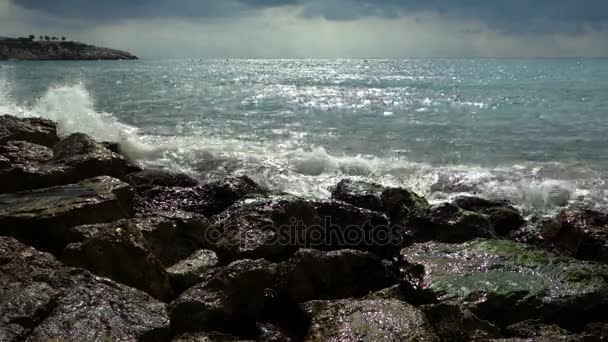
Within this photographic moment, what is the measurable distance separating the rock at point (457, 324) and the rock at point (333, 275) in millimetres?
1021

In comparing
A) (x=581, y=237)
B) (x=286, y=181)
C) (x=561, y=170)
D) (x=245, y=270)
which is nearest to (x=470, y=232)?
(x=581, y=237)

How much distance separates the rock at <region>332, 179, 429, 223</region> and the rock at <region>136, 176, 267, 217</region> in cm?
141

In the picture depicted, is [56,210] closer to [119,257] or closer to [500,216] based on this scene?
[119,257]

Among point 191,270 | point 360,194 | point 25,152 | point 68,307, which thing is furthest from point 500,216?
point 25,152

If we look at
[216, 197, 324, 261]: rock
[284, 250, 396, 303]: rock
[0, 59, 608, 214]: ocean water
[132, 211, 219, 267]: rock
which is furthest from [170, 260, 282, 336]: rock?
[0, 59, 608, 214]: ocean water

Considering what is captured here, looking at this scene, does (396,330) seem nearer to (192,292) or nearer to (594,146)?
(192,292)

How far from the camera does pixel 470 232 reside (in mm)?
7242

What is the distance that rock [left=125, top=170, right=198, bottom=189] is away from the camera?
917 cm

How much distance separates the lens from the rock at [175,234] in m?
5.93

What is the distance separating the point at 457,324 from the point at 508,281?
1.13m

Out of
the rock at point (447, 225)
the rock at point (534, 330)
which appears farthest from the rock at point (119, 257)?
the rock at point (447, 225)

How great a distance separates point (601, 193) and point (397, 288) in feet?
25.2

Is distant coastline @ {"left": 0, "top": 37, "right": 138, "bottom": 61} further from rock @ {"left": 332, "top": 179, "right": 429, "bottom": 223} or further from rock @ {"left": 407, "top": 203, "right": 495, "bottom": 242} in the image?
rock @ {"left": 407, "top": 203, "right": 495, "bottom": 242}

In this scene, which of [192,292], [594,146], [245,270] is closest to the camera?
[192,292]
